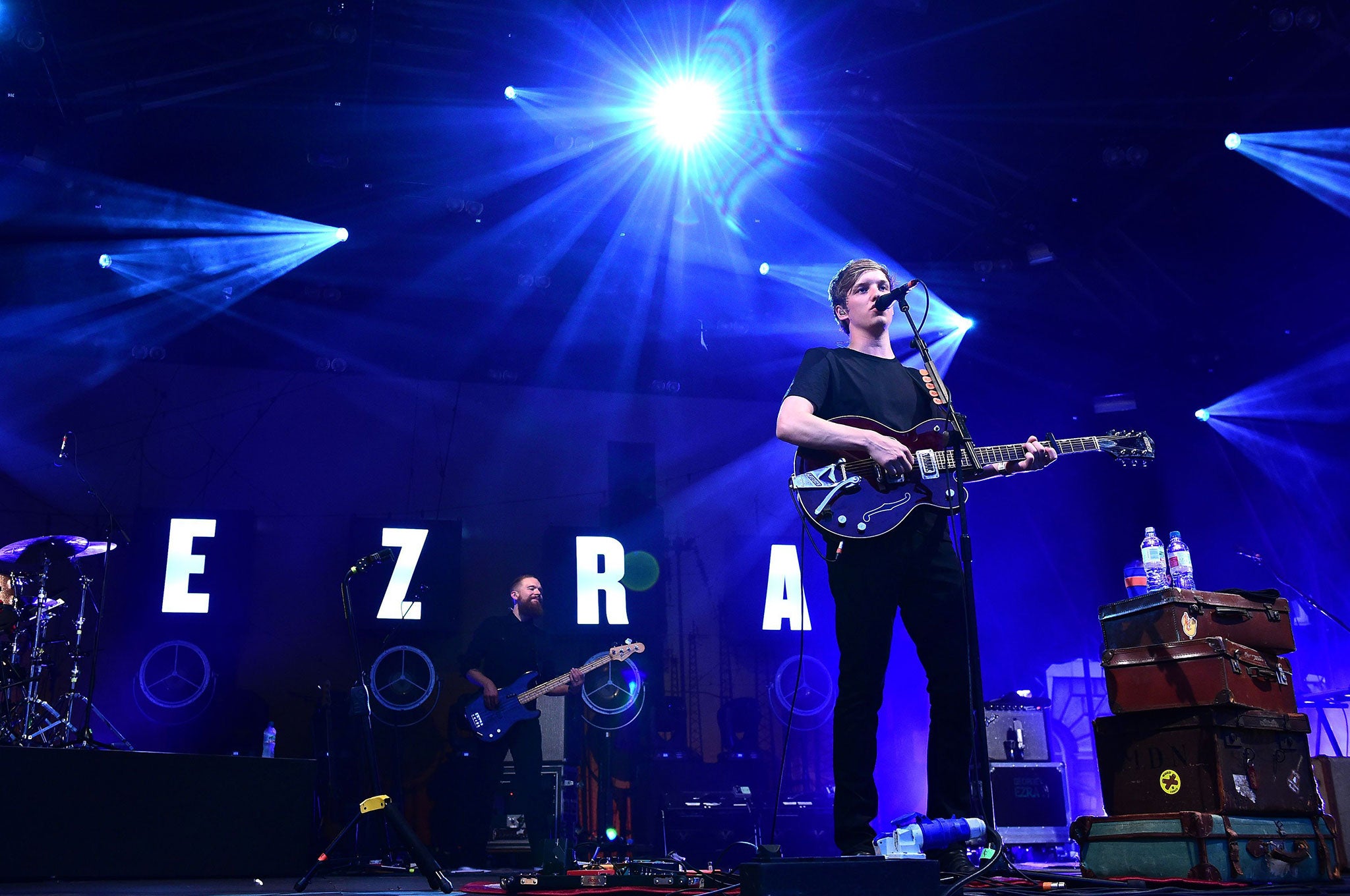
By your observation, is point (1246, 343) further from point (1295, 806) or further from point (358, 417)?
point (358, 417)

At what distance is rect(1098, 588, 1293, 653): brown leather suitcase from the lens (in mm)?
3855

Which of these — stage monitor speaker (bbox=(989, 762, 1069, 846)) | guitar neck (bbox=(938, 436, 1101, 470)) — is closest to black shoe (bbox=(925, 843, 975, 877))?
guitar neck (bbox=(938, 436, 1101, 470))

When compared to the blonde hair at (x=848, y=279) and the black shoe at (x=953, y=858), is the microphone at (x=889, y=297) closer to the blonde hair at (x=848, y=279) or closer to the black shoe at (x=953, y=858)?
the blonde hair at (x=848, y=279)

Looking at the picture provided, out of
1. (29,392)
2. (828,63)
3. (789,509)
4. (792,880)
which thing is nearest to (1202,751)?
→ (792,880)

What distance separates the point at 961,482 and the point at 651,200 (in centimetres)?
595

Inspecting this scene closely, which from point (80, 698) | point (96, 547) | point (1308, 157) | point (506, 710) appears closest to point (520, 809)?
point (506, 710)

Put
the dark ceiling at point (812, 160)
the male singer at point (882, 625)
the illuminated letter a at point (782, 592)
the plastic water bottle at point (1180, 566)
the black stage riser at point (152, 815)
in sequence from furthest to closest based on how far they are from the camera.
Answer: the illuminated letter a at point (782, 592) < the dark ceiling at point (812, 160) < the plastic water bottle at point (1180, 566) < the black stage riser at point (152, 815) < the male singer at point (882, 625)

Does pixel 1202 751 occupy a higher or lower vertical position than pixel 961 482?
lower

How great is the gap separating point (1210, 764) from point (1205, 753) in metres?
0.05

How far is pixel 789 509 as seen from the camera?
10750 millimetres

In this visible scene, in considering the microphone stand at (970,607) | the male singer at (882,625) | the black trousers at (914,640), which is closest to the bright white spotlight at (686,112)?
the microphone stand at (970,607)

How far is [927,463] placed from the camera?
3.39 m

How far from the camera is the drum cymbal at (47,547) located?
7.11 metres

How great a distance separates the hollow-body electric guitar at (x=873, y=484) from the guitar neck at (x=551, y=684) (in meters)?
4.72
